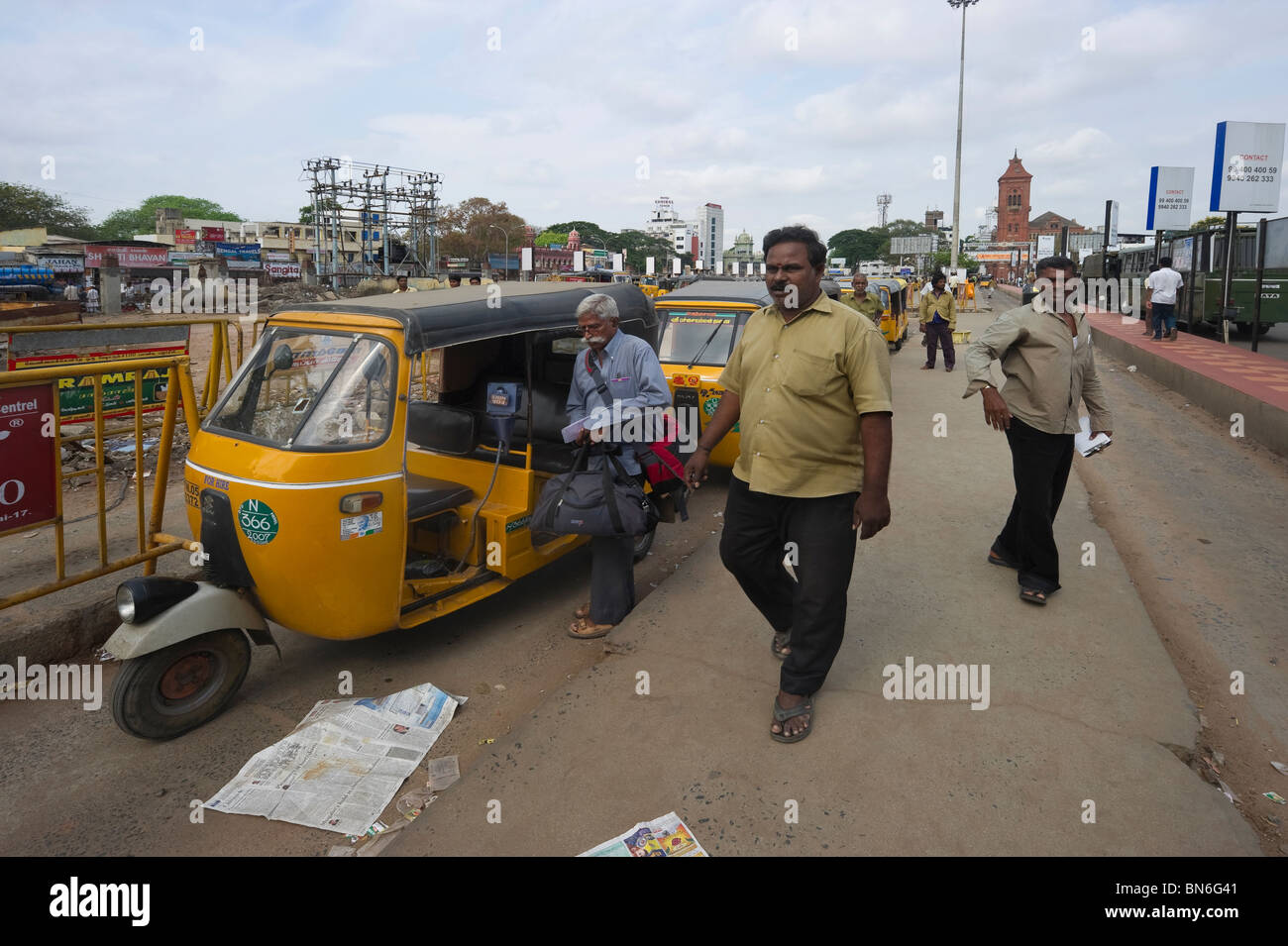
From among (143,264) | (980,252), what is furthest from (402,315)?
(980,252)

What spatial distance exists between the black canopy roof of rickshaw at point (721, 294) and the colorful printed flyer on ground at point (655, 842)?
5.75 m

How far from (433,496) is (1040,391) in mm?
3409

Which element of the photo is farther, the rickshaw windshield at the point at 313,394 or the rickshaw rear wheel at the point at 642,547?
the rickshaw rear wheel at the point at 642,547

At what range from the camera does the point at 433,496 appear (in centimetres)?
491

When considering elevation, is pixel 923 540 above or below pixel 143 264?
below

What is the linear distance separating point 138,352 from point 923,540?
6.54 meters

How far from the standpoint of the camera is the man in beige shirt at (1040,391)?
4.35m

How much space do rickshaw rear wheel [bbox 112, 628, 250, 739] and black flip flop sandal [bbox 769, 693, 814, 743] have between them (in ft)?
8.39

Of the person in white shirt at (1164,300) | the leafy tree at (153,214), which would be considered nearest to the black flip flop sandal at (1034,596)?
the person in white shirt at (1164,300)

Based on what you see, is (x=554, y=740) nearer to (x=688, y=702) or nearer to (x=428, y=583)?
(x=688, y=702)

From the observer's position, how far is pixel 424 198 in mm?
40250

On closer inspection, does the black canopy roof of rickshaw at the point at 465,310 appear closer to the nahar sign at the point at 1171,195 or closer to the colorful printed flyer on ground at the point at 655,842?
the colorful printed flyer on ground at the point at 655,842

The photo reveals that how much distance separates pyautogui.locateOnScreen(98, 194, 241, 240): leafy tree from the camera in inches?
4365

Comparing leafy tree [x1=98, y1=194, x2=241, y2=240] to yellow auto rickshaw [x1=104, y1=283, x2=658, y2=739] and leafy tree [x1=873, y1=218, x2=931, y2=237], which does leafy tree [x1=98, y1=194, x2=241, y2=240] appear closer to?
leafy tree [x1=873, y1=218, x2=931, y2=237]
